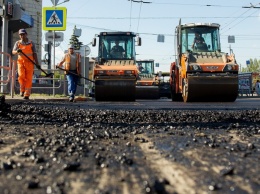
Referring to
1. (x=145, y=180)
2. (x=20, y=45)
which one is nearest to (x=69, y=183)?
(x=145, y=180)

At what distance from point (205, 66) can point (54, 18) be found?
5.68 m

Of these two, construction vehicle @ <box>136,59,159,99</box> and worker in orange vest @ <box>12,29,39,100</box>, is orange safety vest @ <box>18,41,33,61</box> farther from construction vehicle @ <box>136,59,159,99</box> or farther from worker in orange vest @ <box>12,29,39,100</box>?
construction vehicle @ <box>136,59,159,99</box>

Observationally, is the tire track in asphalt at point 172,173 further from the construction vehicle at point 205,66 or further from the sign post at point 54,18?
the sign post at point 54,18

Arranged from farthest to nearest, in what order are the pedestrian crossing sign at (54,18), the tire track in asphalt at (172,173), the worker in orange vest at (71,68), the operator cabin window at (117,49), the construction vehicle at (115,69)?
1. the operator cabin window at (117,49)
2. the pedestrian crossing sign at (54,18)
3. the construction vehicle at (115,69)
4. the worker in orange vest at (71,68)
5. the tire track in asphalt at (172,173)

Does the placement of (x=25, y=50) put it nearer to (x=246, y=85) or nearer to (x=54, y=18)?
(x=54, y=18)

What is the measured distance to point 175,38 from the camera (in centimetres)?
1357

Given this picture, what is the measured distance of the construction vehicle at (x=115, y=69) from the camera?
42.8ft

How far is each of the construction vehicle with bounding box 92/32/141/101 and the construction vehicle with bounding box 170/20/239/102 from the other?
1.73 m

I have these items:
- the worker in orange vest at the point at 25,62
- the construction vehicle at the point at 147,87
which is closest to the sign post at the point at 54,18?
the worker in orange vest at the point at 25,62

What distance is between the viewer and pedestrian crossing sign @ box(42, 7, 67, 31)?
13.9 meters

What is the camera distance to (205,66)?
11898 mm

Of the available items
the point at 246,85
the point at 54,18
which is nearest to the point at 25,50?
the point at 54,18

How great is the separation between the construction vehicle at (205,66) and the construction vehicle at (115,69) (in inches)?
68.3

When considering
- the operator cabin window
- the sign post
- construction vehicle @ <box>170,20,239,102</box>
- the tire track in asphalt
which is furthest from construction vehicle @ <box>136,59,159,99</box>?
the tire track in asphalt
